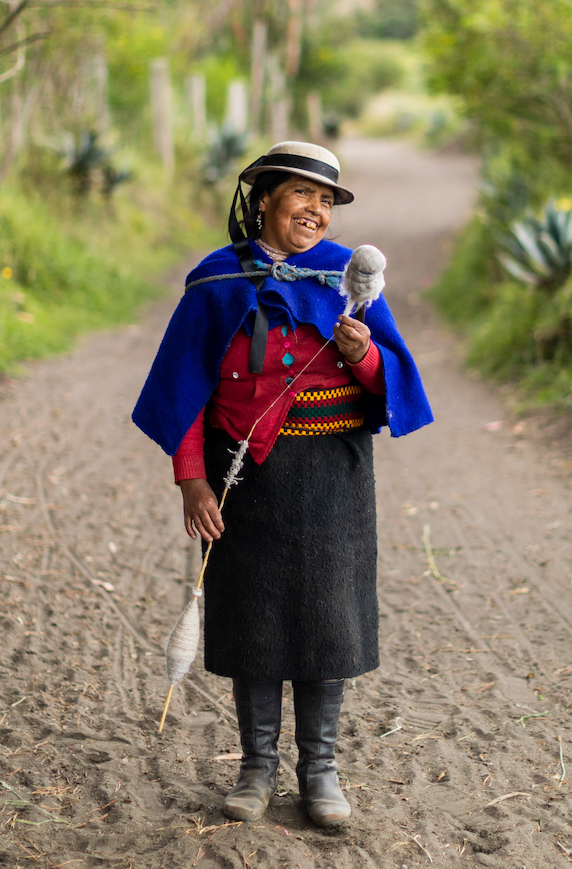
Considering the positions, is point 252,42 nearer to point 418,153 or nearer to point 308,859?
point 418,153

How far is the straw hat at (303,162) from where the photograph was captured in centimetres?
236

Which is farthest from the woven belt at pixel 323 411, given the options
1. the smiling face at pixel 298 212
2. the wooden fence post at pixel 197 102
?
the wooden fence post at pixel 197 102

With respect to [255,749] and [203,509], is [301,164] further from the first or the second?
[255,749]

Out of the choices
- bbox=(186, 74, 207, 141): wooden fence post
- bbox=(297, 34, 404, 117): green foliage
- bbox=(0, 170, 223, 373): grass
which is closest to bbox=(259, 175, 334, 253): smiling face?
bbox=(0, 170, 223, 373): grass

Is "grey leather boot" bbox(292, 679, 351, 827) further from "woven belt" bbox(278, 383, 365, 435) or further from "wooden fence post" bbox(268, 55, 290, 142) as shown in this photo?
"wooden fence post" bbox(268, 55, 290, 142)

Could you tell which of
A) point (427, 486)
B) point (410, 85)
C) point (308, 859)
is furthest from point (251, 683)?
point (410, 85)

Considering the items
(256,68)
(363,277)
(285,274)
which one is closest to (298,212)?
(285,274)

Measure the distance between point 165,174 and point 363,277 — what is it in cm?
1470

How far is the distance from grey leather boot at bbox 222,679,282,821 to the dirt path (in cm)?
6

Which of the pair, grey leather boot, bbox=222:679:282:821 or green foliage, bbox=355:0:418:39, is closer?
grey leather boot, bbox=222:679:282:821

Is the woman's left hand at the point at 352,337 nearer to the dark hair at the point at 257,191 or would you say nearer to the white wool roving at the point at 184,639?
the dark hair at the point at 257,191

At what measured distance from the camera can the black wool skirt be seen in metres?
2.47

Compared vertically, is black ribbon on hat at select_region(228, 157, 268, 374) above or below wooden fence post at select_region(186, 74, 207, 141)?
below

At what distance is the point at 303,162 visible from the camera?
2.37m
